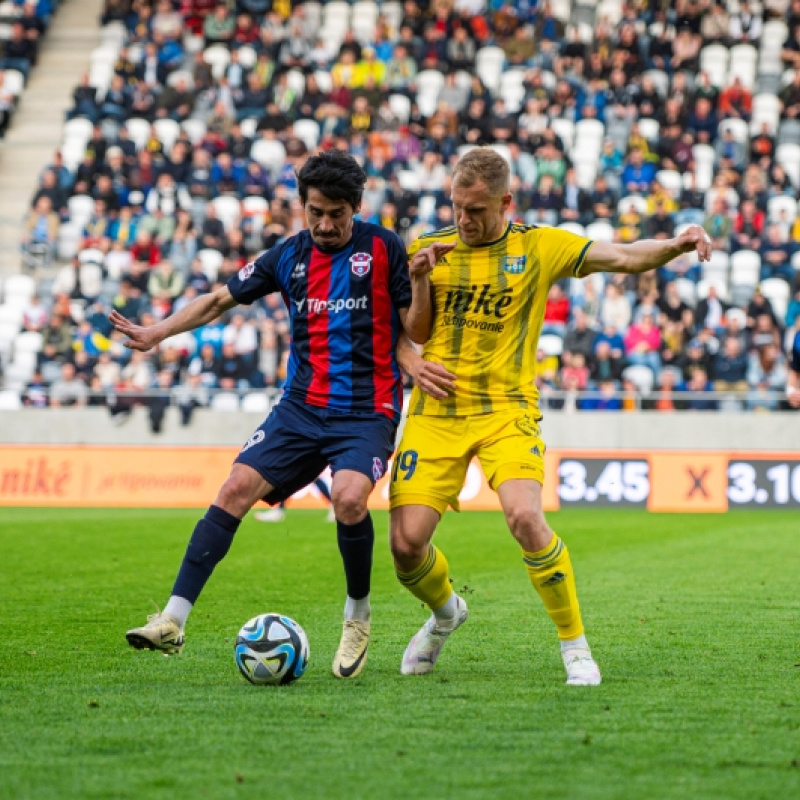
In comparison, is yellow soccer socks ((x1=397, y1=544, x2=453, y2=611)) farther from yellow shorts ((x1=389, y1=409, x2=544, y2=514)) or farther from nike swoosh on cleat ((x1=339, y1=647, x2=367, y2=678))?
nike swoosh on cleat ((x1=339, y1=647, x2=367, y2=678))

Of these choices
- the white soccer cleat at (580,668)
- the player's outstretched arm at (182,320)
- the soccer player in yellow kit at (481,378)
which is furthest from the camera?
the player's outstretched arm at (182,320)

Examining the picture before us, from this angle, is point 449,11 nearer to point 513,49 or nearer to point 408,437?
point 513,49

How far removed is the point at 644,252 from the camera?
627cm

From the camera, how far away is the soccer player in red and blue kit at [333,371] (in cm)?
650

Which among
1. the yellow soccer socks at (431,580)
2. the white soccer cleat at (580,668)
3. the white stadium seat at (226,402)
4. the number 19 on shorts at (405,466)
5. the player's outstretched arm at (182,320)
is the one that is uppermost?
the player's outstretched arm at (182,320)

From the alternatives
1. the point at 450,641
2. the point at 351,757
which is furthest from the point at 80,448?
the point at 351,757

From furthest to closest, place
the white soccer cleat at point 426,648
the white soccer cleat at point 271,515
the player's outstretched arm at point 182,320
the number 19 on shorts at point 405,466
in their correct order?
the white soccer cleat at point 271,515 → the player's outstretched arm at point 182,320 → the white soccer cleat at point 426,648 → the number 19 on shorts at point 405,466

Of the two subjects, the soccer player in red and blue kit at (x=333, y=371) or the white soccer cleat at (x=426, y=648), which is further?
the white soccer cleat at (x=426, y=648)

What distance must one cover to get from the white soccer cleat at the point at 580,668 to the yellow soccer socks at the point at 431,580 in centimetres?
70

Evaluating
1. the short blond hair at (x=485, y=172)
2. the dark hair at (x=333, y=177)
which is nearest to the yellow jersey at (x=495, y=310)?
the short blond hair at (x=485, y=172)

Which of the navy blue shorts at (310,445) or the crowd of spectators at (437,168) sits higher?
the crowd of spectators at (437,168)

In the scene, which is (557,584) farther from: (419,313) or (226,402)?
(226,402)

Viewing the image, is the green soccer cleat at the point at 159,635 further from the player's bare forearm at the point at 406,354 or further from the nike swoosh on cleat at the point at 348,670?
the player's bare forearm at the point at 406,354

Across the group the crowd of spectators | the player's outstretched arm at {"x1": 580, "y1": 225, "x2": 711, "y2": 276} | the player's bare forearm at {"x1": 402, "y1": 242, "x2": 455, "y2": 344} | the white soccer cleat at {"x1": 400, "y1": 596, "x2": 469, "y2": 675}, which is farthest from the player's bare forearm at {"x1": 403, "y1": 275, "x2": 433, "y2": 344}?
the crowd of spectators
